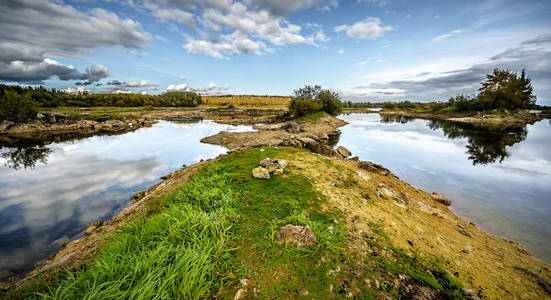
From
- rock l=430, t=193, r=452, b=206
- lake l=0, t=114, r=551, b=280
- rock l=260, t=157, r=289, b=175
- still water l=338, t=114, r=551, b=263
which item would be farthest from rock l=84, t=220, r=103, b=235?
still water l=338, t=114, r=551, b=263

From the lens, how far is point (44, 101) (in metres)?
56.7

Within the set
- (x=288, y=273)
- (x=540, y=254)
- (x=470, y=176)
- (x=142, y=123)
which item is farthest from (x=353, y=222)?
(x=142, y=123)

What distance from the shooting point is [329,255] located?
3.21 metres

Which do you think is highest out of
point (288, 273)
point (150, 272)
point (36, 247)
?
point (150, 272)

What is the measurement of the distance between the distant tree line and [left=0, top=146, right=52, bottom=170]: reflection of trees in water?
17076 millimetres

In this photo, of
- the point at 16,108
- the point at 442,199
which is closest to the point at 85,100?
the point at 16,108

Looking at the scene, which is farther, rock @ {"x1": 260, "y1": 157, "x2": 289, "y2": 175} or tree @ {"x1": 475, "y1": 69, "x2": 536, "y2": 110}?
tree @ {"x1": 475, "y1": 69, "x2": 536, "y2": 110}

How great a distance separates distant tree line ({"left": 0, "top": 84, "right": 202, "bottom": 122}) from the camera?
27734 millimetres

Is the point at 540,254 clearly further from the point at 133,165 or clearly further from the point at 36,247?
the point at 133,165

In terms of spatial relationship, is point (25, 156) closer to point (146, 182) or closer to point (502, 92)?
point (146, 182)

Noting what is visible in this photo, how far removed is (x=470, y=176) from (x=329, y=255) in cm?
1404

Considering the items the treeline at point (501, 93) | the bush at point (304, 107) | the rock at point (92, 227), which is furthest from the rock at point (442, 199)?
the treeline at point (501, 93)

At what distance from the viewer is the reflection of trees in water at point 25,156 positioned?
45.1ft

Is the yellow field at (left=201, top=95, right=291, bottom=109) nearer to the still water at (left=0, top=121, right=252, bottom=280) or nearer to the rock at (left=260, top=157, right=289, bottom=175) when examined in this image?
the still water at (left=0, top=121, right=252, bottom=280)
